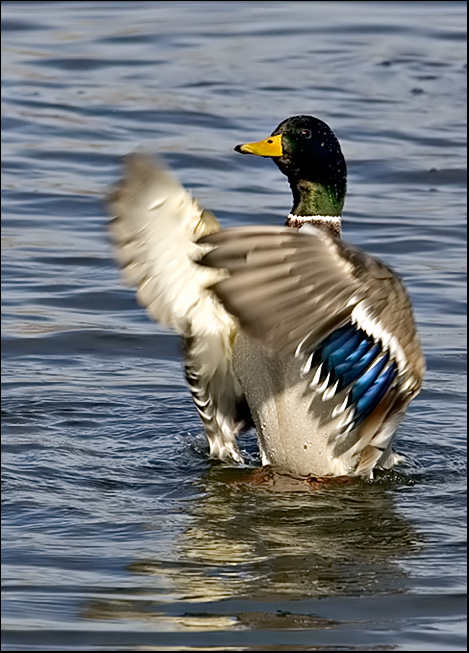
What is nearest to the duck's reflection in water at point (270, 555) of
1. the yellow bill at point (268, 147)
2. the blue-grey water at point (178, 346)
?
the blue-grey water at point (178, 346)

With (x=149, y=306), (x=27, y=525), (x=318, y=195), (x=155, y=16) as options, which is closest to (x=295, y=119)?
(x=318, y=195)

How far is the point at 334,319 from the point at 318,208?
1.50m

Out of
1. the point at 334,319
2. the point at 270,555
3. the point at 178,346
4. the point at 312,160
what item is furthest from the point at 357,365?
the point at 178,346

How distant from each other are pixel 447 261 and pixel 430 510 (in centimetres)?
409

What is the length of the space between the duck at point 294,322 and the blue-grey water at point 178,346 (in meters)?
0.27

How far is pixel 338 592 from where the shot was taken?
5.77 m

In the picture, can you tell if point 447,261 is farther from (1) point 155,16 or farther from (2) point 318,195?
(1) point 155,16

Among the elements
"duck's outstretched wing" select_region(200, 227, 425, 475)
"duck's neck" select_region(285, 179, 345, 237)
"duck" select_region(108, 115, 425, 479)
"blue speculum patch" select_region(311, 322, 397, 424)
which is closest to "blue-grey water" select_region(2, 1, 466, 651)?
"duck" select_region(108, 115, 425, 479)

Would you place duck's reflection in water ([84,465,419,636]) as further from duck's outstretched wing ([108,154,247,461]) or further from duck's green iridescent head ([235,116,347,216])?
duck's green iridescent head ([235,116,347,216])

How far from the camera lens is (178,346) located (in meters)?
9.12

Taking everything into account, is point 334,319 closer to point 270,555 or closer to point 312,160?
point 270,555

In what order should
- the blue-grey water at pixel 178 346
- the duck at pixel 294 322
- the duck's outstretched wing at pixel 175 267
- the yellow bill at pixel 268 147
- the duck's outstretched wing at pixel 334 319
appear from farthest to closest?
the yellow bill at pixel 268 147, the duck's outstretched wing at pixel 175 267, the blue-grey water at pixel 178 346, the duck at pixel 294 322, the duck's outstretched wing at pixel 334 319

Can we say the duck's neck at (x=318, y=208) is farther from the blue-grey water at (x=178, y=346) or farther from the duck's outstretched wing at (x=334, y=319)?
the blue-grey water at (x=178, y=346)

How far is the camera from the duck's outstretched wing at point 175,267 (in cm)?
652
